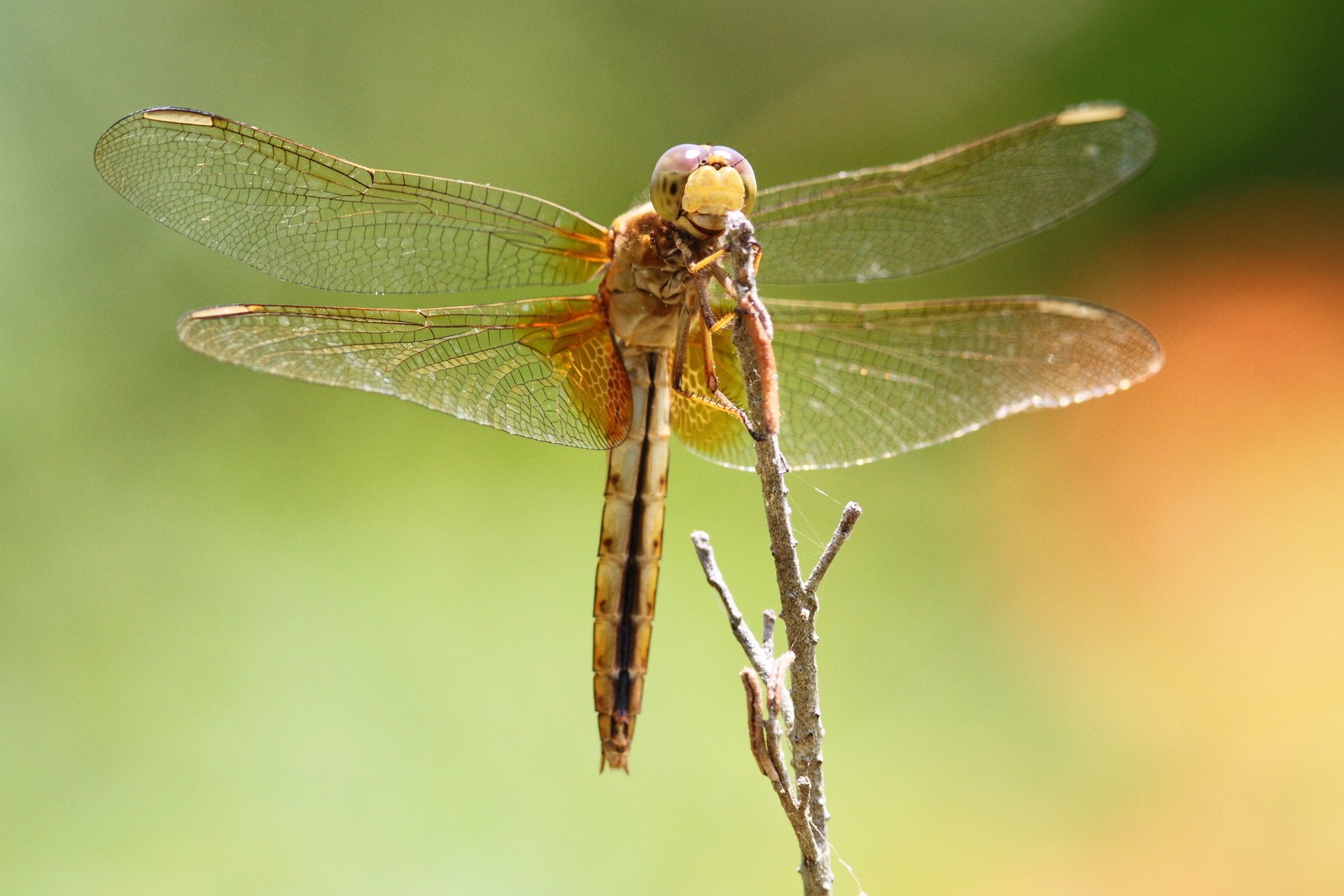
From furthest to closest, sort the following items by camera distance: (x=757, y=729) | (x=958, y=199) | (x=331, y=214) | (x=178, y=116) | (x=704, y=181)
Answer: (x=958, y=199), (x=331, y=214), (x=178, y=116), (x=704, y=181), (x=757, y=729)

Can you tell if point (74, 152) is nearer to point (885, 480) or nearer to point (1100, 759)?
point (885, 480)

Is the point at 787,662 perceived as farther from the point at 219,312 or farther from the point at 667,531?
the point at 667,531

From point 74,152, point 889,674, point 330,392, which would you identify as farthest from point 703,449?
point 74,152

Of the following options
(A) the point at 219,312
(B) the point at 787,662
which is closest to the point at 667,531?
(A) the point at 219,312

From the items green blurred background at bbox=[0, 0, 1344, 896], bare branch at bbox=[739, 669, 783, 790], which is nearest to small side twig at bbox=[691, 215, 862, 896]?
bare branch at bbox=[739, 669, 783, 790]

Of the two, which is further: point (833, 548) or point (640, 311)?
point (640, 311)

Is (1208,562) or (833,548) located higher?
(1208,562)

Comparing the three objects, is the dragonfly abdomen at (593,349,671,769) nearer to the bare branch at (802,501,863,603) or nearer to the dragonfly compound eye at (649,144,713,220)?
the dragonfly compound eye at (649,144,713,220)

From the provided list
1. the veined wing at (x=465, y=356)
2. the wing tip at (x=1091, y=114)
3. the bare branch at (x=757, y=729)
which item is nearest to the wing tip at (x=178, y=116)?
the veined wing at (x=465, y=356)
